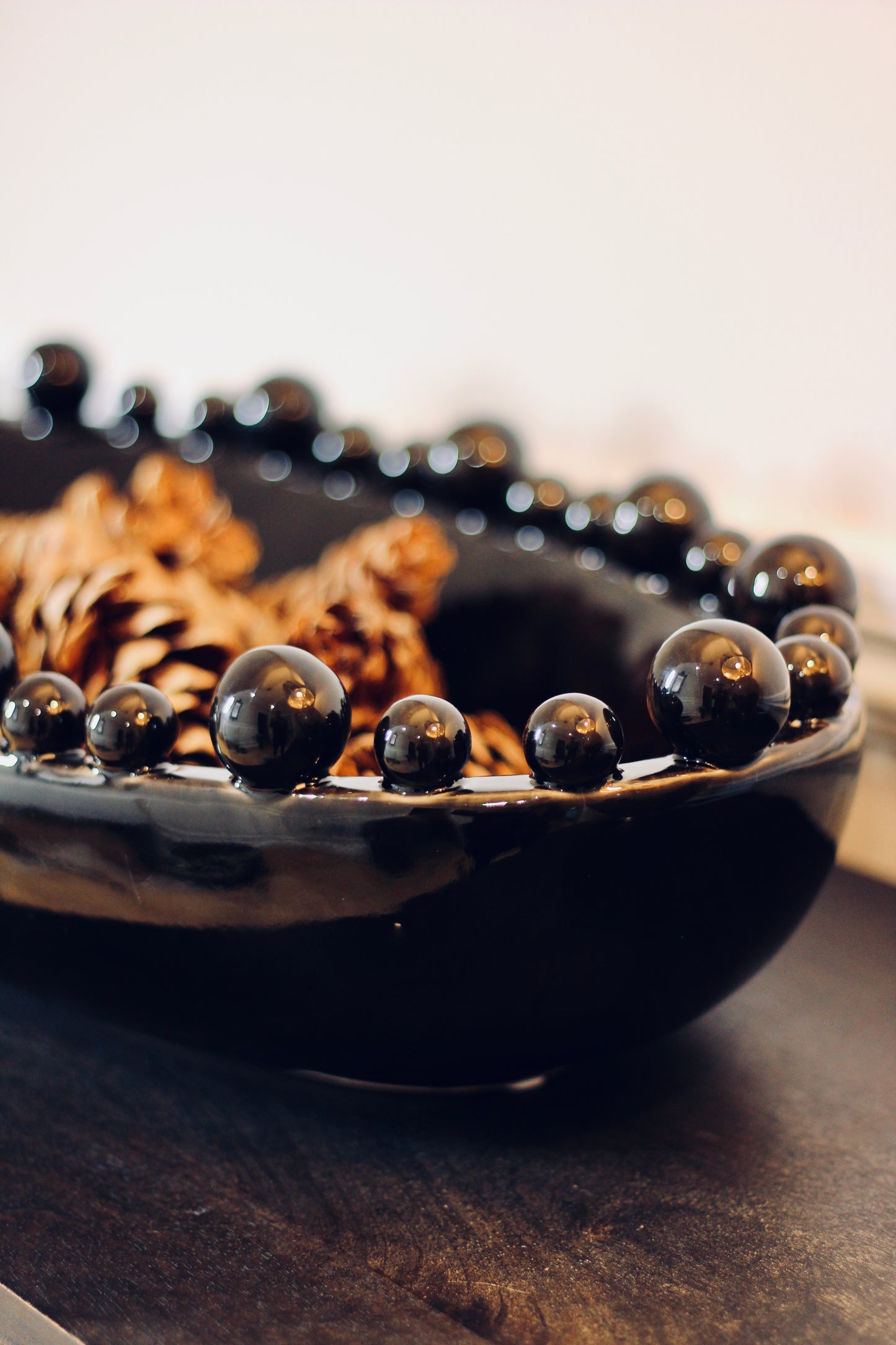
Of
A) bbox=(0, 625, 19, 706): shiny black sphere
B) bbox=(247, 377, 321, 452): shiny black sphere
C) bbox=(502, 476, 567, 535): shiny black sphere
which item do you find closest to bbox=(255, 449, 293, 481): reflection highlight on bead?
bbox=(247, 377, 321, 452): shiny black sphere

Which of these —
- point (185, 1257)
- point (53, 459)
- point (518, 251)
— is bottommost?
point (185, 1257)

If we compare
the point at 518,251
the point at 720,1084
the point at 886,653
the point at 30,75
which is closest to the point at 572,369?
the point at 518,251

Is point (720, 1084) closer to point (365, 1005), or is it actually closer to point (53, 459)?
point (365, 1005)

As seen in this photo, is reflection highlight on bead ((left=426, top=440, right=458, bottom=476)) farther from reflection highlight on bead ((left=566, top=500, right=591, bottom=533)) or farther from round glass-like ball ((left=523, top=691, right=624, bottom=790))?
round glass-like ball ((left=523, top=691, right=624, bottom=790))

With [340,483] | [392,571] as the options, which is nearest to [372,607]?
[392,571]

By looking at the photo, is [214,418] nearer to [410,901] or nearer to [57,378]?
[57,378]

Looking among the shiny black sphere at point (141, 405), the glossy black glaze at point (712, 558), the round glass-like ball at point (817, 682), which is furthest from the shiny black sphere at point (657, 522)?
the shiny black sphere at point (141, 405)

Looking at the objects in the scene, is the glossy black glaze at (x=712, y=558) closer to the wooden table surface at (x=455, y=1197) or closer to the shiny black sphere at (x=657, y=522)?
the shiny black sphere at (x=657, y=522)
